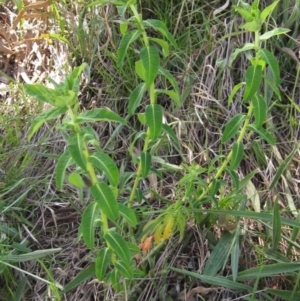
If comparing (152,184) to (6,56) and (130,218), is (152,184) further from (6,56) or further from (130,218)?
(6,56)

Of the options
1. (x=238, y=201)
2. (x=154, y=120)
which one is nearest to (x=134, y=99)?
(x=154, y=120)

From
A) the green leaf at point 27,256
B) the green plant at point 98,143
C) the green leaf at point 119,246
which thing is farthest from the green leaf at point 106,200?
the green leaf at point 27,256

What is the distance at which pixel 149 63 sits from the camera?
1463 mm

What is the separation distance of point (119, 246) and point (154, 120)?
0.31 m

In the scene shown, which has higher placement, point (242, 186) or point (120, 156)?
point (242, 186)

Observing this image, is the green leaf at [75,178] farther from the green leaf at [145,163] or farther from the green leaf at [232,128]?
the green leaf at [232,128]

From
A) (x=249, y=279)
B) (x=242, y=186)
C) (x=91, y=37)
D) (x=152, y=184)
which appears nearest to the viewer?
(x=249, y=279)

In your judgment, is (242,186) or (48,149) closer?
(242,186)

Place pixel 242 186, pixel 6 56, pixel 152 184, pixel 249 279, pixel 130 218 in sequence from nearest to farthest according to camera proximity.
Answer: pixel 130 218 < pixel 249 279 < pixel 242 186 < pixel 152 184 < pixel 6 56

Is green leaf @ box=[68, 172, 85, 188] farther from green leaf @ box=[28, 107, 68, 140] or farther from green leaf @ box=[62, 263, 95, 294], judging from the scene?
green leaf @ box=[62, 263, 95, 294]

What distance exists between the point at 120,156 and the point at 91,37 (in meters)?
0.52

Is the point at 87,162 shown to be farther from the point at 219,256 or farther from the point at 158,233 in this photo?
the point at 219,256

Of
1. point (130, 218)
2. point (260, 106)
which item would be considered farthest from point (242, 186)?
point (130, 218)

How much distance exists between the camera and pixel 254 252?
1813mm
